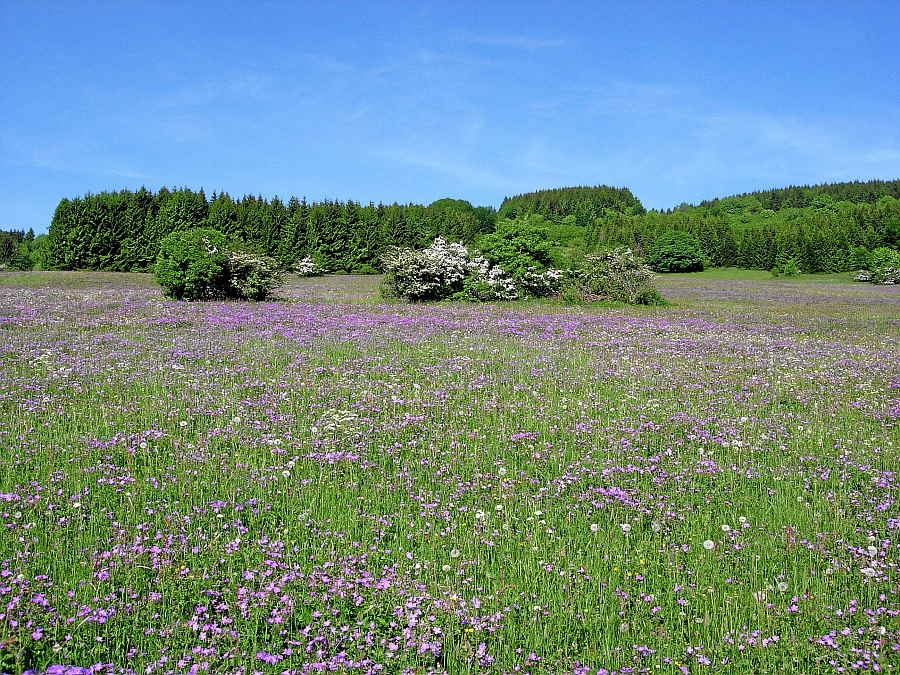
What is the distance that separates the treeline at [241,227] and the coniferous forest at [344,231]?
0.10 meters

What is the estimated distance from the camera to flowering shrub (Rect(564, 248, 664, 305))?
107ft

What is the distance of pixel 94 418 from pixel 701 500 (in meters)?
7.50

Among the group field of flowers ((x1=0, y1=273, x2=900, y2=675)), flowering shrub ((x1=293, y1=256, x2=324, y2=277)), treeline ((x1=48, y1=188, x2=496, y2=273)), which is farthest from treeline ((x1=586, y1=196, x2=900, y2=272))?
field of flowers ((x1=0, y1=273, x2=900, y2=675))

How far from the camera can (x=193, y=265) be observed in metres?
28.4

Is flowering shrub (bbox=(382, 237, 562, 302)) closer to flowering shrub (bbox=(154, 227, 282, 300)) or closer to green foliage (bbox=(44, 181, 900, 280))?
green foliage (bbox=(44, 181, 900, 280))

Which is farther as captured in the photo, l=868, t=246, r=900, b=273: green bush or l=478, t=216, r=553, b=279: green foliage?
l=868, t=246, r=900, b=273: green bush

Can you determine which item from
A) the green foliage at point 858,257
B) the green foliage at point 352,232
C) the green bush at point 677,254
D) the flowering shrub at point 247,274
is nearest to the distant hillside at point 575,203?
the green foliage at point 352,232

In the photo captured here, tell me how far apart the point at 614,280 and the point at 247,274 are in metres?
19.1

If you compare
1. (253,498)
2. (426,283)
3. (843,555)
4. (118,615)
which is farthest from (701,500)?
(426,283)

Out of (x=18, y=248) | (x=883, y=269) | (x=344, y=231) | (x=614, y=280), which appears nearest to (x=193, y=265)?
(x=614, y=280)

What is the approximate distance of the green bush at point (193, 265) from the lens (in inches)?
1121

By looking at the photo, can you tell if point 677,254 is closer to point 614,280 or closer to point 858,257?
point 858,257

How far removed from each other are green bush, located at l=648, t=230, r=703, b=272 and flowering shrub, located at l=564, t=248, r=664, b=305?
64733 mm

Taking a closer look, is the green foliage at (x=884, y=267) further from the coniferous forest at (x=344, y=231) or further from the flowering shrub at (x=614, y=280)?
the flowering shrub at (x=614, y=280)
